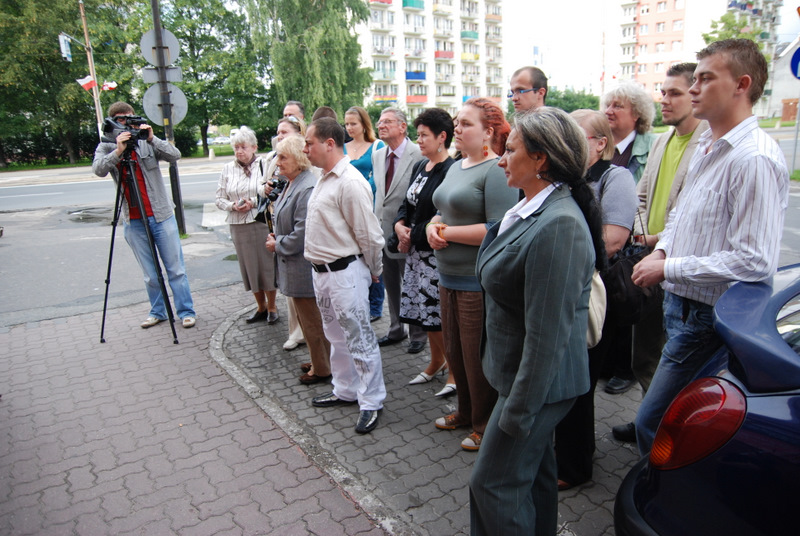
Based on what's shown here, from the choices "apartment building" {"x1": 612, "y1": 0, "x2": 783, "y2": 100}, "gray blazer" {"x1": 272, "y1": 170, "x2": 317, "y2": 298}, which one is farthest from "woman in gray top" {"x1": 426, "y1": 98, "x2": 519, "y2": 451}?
"apartment building" {"x1": 612, "y1": 0, "x2": 783, "y2": 100}

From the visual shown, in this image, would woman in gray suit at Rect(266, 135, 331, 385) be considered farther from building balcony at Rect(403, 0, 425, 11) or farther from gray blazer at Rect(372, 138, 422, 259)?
building balcony at Rect(403, 0, 425, 11)

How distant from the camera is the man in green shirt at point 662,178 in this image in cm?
334

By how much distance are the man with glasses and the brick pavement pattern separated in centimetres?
315

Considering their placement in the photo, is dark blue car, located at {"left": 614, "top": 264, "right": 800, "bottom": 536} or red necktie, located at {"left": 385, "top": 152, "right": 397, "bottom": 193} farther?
red necktie, located at {"left": 385, "top": 152, "right": 397, "bottom": 193}

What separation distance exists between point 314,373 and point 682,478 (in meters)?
3.25

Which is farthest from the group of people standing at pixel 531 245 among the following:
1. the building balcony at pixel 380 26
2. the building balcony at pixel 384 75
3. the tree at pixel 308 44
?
the building balcony at pixel 380 26

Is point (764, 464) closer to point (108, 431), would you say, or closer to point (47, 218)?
point (108, 431)

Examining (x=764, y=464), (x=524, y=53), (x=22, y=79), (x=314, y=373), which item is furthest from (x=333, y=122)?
(x=524, y=53)

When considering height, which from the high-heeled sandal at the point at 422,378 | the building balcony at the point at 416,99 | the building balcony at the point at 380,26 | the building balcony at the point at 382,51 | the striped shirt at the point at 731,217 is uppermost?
the building balcony at the point at 380,26

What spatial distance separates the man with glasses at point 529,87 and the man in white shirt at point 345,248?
160 cm

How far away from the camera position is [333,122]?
12.1 ft

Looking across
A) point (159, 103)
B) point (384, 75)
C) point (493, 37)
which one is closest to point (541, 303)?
point (159, 103)

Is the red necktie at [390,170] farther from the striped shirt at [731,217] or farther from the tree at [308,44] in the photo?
the tree at [308,44]

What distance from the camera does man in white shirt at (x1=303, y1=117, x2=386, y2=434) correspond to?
3605 millimetres
